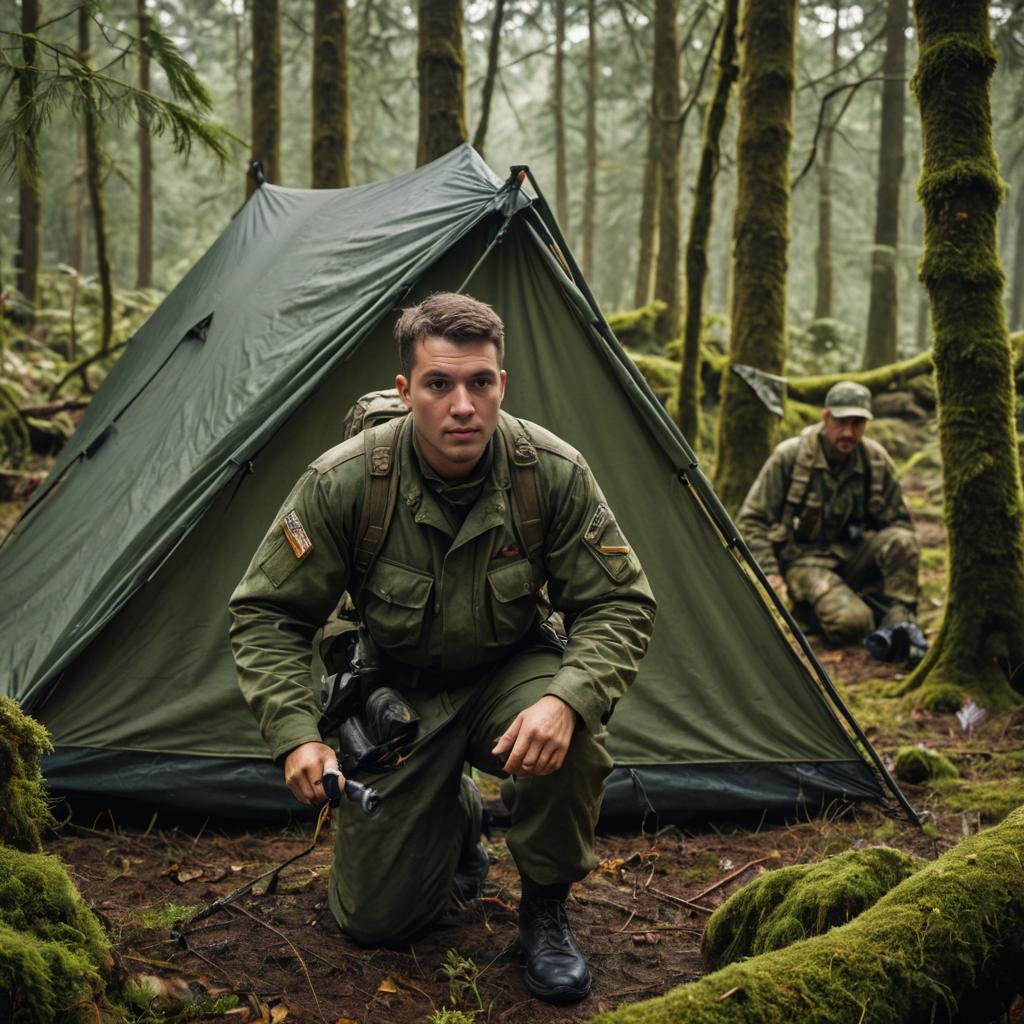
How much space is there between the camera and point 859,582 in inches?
245

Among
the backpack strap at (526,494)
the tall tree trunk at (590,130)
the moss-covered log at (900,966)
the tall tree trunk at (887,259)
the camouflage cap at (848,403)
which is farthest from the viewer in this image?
the tall tree trunk at (590,130)

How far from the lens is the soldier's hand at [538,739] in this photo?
2365mm

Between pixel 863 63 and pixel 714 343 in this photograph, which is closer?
pixel 714 343

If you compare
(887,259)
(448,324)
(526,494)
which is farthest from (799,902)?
(887,259)

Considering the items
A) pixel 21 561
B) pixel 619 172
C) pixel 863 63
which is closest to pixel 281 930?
pixel 21 561

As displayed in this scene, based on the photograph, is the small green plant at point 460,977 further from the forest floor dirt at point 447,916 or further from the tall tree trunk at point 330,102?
the tall tree trunk at point 330,102

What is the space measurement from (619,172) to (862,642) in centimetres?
1927

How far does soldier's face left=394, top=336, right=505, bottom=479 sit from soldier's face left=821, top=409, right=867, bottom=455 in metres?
3.61

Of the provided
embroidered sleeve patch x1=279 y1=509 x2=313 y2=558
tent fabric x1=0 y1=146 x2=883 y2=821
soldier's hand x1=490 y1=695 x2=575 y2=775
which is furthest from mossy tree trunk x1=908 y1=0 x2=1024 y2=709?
embroidered sleeve patch x1=279 y1=509 x2=313 y2=558

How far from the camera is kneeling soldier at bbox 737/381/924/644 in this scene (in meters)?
5.91

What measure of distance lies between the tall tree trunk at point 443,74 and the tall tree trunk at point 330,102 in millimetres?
1594

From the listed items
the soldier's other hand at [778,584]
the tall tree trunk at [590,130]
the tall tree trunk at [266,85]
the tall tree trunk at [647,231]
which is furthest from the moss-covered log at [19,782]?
the tall tree trunk at [647,231]

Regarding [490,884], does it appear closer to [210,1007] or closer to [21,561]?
[210,1007]

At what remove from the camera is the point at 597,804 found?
2.71m
